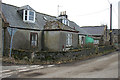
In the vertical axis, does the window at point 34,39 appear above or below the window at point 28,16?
below

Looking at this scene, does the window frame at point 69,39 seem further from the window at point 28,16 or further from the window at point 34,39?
the window at point 28,16

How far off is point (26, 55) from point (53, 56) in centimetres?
267

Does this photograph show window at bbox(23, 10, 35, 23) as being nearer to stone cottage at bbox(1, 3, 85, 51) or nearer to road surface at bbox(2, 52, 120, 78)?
stone cottage at bbox(1, 3, 85, 51)

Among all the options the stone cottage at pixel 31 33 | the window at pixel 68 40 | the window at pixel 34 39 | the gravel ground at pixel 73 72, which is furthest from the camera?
the window at pixel 68 40

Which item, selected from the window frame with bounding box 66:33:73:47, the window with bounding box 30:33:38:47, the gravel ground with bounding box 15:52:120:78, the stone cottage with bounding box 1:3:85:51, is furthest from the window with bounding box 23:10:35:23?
the gravel ground with bounding box 15:52:120:78

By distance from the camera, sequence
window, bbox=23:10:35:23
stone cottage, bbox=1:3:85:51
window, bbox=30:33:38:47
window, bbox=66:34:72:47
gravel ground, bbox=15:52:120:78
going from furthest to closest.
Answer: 1. window, bbox=66:34:72:47
2. window, bbox=23:10:35:23
3. window, bbox=30:33:38:47
4. stone cottage, bbox=1:3:85:51
5. gravel ground, bbox=15:52:120:78

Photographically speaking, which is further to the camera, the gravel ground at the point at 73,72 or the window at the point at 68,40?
the window at the point at 68,40

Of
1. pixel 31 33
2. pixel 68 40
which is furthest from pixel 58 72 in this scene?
pixel 68 40

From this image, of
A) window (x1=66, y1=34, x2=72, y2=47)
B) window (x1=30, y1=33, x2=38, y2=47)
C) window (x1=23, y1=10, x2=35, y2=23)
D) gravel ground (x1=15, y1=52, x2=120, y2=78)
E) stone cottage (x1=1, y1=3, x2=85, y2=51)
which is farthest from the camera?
window (x1=66, y1=34, x2=72, y2=47)

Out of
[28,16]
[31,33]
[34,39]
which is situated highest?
[28,16]

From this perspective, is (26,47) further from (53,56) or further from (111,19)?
(111,19)

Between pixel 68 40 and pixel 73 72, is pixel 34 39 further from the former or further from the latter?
pixel 73 72

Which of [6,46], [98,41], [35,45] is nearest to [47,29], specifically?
[35,45]

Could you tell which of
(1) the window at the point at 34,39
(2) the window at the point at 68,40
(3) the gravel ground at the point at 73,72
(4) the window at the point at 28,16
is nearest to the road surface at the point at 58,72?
(3) the gravel ground at the point at 73,72
